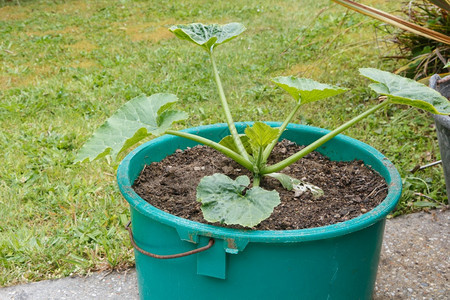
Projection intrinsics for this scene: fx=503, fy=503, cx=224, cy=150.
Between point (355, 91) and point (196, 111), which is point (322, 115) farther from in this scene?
point (196, 111)

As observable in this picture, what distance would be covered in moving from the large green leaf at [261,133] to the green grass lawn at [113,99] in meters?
0.96

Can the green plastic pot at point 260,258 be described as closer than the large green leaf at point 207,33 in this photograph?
Yes

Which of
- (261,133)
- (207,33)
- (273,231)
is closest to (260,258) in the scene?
(273,231)

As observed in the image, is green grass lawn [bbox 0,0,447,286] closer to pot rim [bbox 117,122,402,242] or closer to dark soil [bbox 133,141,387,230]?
dark soil [bbox 133,141,387,230]

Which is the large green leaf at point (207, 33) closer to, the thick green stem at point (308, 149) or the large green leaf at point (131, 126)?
the large green leaf at point (131, 126)

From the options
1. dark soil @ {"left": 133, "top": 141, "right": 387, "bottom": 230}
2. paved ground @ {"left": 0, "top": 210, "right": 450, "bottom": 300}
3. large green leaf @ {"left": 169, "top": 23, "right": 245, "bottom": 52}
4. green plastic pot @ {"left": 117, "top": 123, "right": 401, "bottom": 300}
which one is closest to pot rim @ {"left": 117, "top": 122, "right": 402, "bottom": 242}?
green plastic pot @ {"left": 117, "top": 123, "right": 401, "bottom": 300}

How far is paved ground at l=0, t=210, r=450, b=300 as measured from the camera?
1840 millimetres

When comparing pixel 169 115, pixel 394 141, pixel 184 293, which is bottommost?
pixel 394 141

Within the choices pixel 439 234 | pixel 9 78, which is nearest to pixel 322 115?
pixel 439 234

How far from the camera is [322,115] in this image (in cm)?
308

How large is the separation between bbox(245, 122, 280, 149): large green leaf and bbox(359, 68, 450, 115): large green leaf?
32 centimetres

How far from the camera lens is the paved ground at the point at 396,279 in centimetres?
184

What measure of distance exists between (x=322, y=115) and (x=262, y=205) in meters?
2.00

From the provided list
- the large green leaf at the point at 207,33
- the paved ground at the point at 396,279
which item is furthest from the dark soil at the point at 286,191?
the paved ground at the point at 396,279
